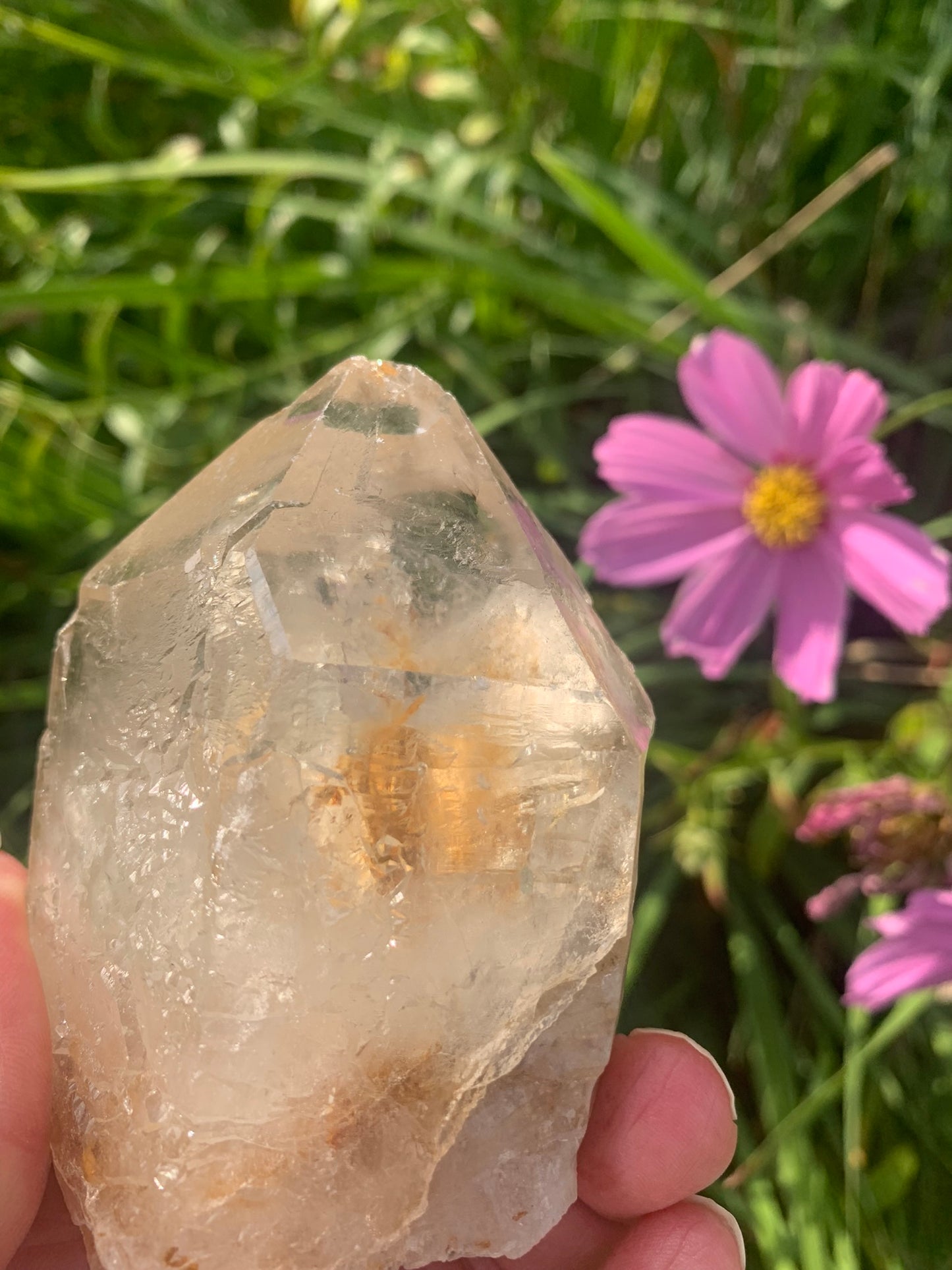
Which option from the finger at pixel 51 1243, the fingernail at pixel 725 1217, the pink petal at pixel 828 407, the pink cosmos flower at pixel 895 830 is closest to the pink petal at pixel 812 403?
the pink petal at pixel 828 407

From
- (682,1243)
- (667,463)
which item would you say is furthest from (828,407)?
(682,1243)

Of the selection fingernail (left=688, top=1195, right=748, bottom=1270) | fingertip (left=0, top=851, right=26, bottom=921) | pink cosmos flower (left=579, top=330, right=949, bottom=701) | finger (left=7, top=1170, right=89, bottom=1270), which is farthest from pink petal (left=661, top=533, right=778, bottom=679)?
finger (left=7, top=1170, right=89, bottom=1270)

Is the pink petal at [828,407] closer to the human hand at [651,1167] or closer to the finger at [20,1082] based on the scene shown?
the human hand at [651,1167]

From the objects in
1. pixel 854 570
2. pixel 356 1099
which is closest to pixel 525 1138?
pixel 356 1099

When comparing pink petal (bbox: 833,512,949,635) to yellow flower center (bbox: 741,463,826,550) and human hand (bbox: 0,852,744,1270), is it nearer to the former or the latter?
yellow flower center (bbox: 741,463,826,550)

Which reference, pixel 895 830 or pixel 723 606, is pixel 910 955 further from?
pixel 723 606

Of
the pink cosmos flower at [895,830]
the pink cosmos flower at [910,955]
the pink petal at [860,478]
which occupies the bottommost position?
the pink cosmos flower at [910,955]
